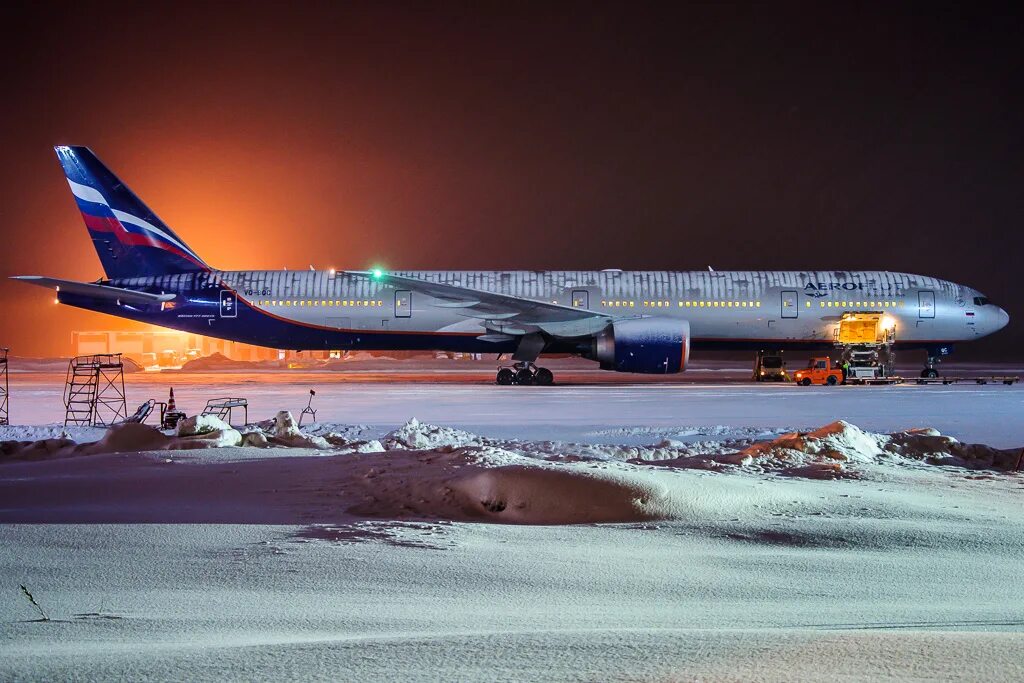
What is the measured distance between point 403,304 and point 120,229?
904 centimetres

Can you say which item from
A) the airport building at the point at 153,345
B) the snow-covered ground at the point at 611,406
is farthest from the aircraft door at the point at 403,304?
the airport building at the point at 153,345

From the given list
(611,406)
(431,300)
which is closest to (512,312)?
(431,300)

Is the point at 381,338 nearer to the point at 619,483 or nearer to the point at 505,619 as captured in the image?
the point at 619,483

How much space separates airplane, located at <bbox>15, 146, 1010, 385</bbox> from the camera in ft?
89.3

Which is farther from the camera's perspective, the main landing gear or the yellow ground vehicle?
the yellow ground vehicle

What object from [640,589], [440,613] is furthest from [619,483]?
[440,613]

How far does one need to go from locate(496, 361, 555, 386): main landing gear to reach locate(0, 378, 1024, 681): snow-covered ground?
14.8m

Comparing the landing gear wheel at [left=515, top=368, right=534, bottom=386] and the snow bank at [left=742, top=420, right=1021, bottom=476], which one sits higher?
the landing gear wheel at [left=515, top=368, right=534, bottom=386]

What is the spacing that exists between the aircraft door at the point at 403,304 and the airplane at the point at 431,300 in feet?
0.11

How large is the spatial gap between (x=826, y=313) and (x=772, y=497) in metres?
21.9

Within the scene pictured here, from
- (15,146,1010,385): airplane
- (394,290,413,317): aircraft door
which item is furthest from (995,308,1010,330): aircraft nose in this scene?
(394,290,413,317): aircraft door

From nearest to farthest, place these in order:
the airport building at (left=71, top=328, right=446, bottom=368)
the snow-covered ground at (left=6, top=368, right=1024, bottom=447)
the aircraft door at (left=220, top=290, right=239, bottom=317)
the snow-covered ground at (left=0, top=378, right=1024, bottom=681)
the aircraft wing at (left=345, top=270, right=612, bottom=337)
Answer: the snow-covered ground at (left=0, top=378, right=1024, bottom=681)
the snow-covered ground at (left=6, top=368, right=1024, bottom=447)
the aircraft wing at (left=345, top=270, right=612, bottom=337)
the aircraft door at (left=220, top=290, right=239, bottom=317)
the airport building at (left=71, top=328, right=446, bottom=368)

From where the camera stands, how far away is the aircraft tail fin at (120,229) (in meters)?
27.8

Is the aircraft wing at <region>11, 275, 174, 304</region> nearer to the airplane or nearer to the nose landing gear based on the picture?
the airplane
